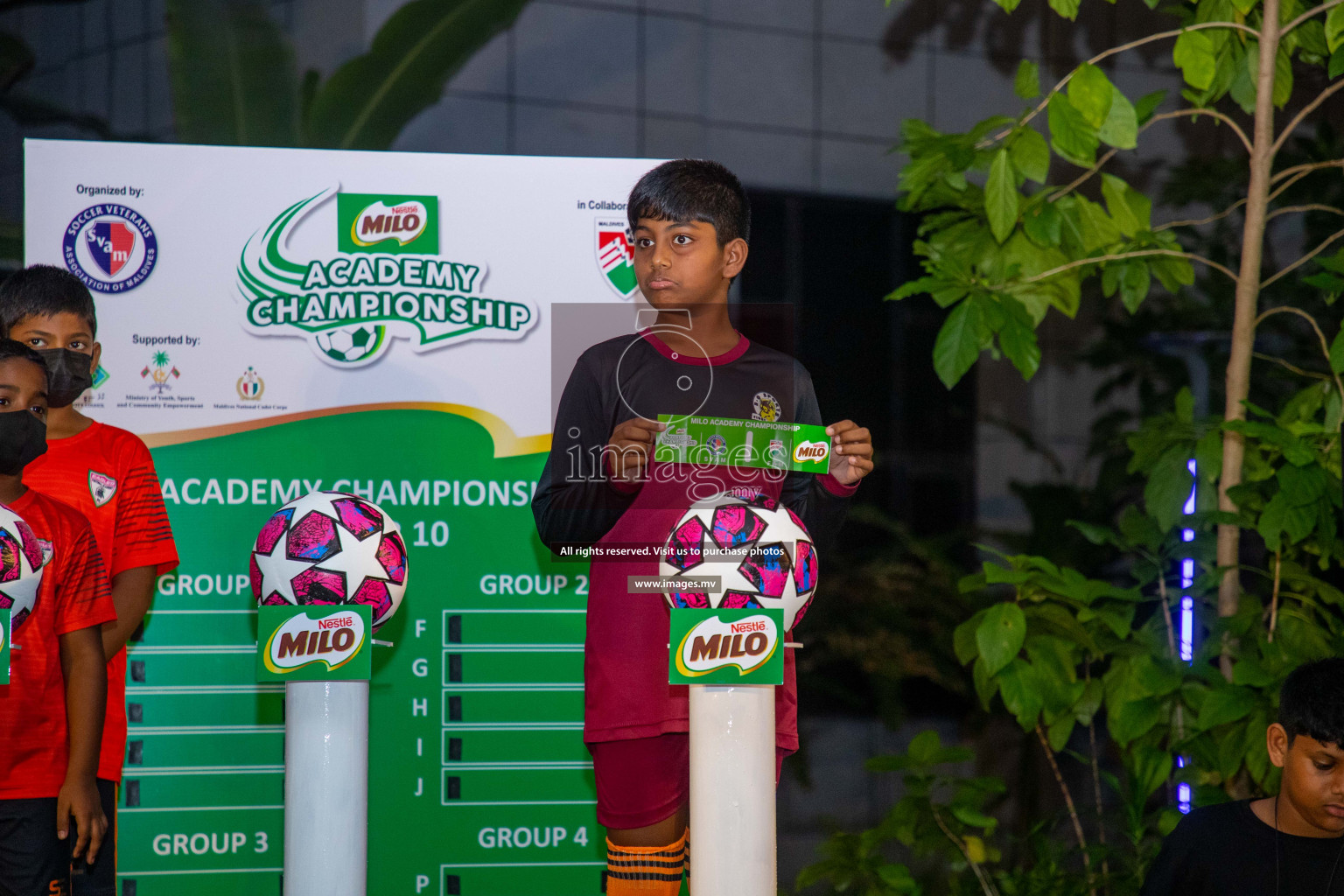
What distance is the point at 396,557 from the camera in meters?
1.72

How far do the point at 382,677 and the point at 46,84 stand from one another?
1.73 metres

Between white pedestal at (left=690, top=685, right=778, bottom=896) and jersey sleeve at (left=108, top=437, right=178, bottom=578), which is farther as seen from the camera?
jersey sleeve at (left=108, top=437, right=178, bottom=578)

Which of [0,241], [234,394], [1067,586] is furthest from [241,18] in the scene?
[1067,586]

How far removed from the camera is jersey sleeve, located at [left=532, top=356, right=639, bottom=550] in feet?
5.42

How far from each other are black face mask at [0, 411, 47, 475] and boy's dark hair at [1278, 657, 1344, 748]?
6.62 ft

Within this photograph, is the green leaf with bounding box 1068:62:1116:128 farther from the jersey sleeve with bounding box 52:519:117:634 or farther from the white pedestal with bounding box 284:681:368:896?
the jersey sleeve with bounding box 52:519:117:634

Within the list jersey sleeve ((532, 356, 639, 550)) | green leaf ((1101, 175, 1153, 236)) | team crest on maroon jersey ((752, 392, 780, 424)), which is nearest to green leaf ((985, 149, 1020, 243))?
green leaf ((1101, 175, 1153, 236))

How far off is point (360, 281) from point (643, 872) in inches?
53.9

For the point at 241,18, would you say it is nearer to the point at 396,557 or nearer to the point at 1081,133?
the point at 396,557

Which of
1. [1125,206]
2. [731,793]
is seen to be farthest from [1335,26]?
[731,793]

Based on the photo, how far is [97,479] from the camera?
2.10 metres

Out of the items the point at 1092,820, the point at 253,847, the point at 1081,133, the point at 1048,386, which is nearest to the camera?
the point at 1081,133

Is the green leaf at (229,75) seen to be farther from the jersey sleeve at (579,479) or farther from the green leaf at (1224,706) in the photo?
the green leaf at (1224,706)

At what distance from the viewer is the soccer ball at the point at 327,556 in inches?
64.7
